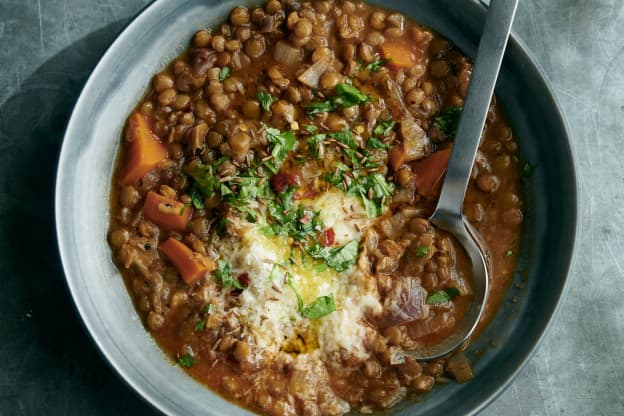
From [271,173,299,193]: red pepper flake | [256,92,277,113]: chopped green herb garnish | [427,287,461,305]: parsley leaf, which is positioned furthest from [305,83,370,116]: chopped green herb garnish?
[427,287,461,305]: parsley leaf

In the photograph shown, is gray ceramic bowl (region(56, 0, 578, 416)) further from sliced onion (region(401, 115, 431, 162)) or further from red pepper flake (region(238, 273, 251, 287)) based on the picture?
red pepper flake (region(238, 273, 251, 287))

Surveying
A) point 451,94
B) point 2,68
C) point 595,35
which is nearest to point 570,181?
point 451,94

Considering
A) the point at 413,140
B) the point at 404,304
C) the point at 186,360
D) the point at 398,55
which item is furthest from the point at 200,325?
the point at 398,55

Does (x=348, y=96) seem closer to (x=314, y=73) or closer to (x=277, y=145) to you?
(x=314, y=73)

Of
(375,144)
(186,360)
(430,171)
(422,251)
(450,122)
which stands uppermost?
(450,122)

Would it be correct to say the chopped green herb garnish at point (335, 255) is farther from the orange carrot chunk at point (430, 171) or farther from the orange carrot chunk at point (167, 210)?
the orange carrot chunk at point (167, 210)

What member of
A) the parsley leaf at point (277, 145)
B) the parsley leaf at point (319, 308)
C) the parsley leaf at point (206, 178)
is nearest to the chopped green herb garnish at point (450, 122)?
the parsley leaf at point (277, 145)

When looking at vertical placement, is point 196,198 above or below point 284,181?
below
